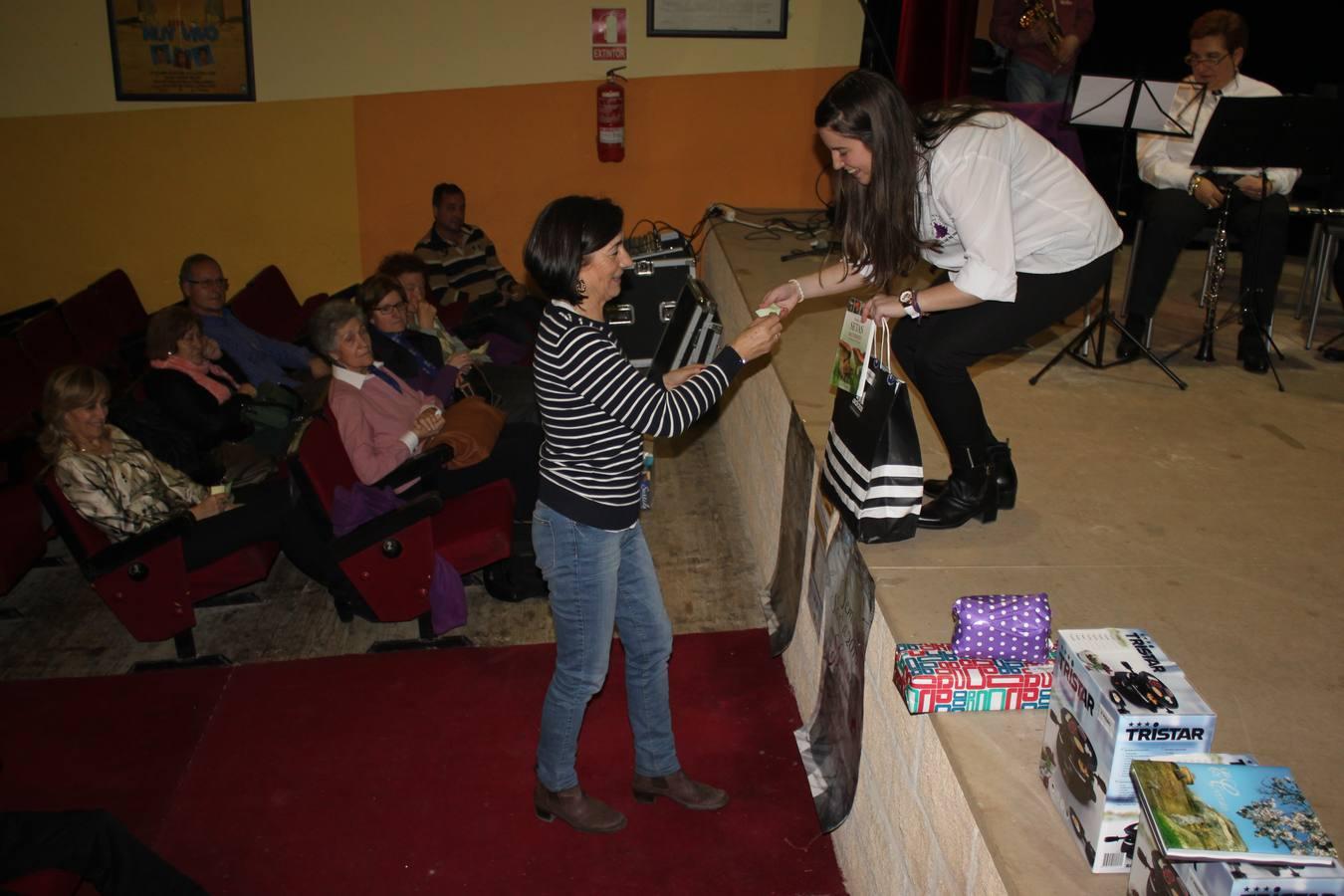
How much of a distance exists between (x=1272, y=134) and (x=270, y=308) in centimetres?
Answer: 452

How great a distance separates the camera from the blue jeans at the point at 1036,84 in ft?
19.5

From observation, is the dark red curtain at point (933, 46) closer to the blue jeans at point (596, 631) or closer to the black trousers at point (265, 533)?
the black trousers at point (265, 533)

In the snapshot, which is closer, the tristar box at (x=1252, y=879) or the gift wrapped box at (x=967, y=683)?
the tristar box at (x=1252, y=879)

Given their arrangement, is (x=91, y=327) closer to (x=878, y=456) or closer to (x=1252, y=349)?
(x=878, y=456)

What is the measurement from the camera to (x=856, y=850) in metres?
2.73

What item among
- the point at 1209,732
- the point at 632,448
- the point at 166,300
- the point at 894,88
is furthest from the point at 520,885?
the point at 166,300

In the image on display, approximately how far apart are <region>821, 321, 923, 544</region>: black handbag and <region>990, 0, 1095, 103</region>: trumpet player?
392 cm

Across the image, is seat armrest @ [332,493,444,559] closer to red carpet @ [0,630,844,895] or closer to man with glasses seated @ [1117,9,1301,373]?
red carpet @ [0,630,844,895]

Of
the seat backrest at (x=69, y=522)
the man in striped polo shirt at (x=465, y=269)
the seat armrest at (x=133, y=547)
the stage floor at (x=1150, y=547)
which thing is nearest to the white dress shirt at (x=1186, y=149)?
the stage floor at (x=1150, y=547)

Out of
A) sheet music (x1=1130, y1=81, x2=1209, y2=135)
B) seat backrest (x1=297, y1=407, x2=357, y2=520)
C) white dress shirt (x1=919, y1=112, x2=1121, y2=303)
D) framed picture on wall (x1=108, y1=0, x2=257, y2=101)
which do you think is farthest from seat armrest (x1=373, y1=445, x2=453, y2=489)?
framed picture on wall (x1=108, y1=0, x2=257, y2=101)

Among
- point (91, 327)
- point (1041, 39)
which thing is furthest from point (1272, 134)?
point (91, 327)

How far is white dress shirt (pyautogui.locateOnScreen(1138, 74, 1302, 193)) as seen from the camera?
4.61 meters

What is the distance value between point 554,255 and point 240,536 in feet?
6.03

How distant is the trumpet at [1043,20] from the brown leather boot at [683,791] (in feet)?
14.9
